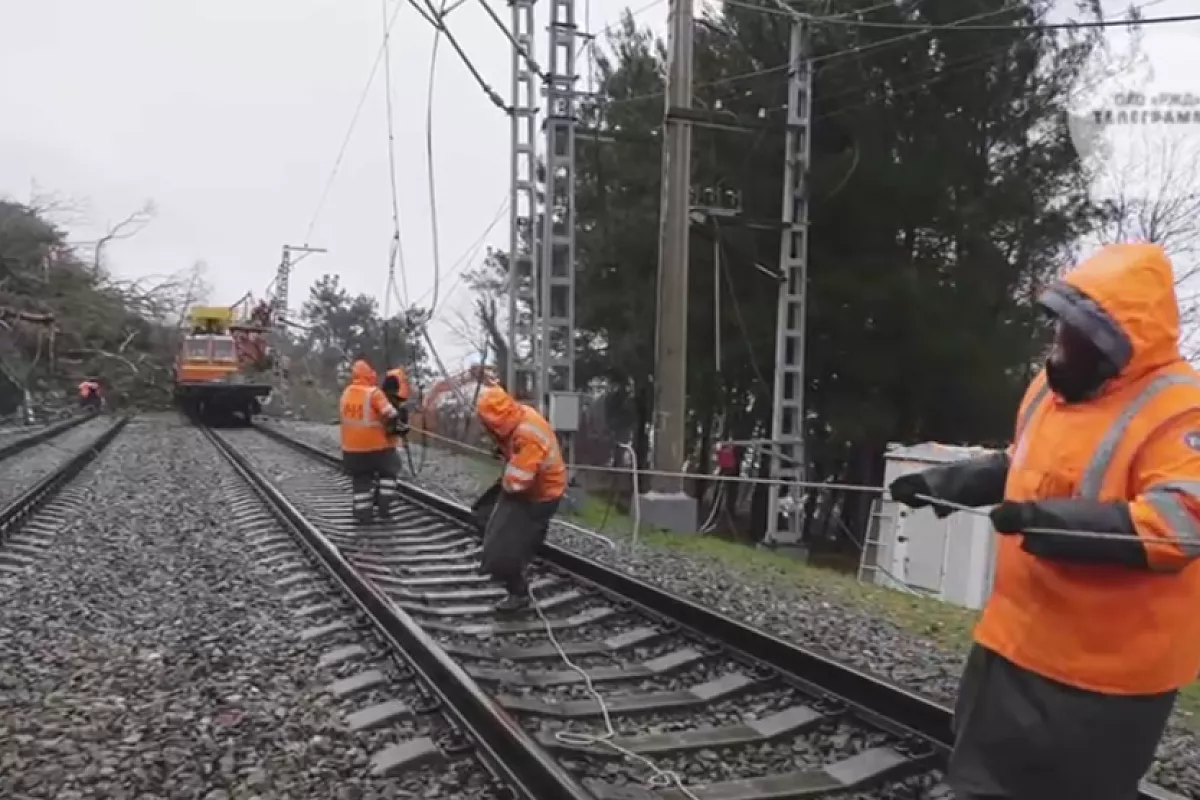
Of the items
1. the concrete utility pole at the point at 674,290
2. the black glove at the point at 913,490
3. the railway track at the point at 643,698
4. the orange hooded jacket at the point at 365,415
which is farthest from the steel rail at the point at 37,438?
the black glove at the point at 913,490

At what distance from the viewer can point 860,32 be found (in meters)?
21.3

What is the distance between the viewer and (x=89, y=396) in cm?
3991

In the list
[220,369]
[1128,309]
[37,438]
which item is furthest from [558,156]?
[220,369]

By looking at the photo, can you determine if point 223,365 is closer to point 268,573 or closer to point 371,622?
point 268,573

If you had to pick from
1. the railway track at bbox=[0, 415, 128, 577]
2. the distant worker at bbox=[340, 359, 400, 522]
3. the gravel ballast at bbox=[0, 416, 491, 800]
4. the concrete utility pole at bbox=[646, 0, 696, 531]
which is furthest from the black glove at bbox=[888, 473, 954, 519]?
the concrete utility pole at bbox=[646, 0, 696, 531]

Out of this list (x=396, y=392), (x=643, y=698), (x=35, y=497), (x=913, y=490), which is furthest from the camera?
(x=35, y=497)

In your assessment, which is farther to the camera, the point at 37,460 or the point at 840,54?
the point at 37,460

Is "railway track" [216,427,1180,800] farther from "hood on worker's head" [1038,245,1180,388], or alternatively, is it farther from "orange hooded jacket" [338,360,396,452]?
"orange hooded jacket" [338,360,396,452]

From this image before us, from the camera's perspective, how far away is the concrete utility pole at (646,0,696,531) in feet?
44.4

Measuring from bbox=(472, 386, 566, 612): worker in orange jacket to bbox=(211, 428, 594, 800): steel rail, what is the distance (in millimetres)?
817

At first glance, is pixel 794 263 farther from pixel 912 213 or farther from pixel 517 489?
pixel 517 489

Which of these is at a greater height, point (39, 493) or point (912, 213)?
point (912, 213)

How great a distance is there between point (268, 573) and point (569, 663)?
3.82 metres

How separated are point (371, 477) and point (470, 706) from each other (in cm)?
734
